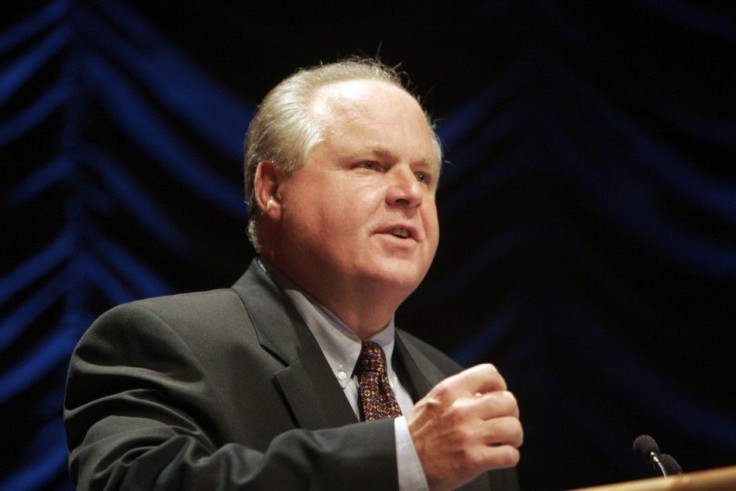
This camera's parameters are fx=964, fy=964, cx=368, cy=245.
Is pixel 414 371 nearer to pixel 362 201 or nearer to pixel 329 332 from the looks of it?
pixel 329 332

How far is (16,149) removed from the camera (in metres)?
2.48

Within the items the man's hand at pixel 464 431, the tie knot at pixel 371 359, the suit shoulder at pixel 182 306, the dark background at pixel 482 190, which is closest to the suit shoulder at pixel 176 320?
the suit shoulder at pixel 182 306

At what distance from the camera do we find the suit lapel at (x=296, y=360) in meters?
1.79

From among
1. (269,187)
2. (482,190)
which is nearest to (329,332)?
(269,187)

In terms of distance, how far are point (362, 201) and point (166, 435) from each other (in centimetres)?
68

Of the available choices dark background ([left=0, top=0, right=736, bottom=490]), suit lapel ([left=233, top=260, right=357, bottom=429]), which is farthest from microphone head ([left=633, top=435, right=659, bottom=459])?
dark background ([left=0, top=0, right=736, bottom=490])

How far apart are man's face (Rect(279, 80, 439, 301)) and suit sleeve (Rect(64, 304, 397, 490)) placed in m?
0.39

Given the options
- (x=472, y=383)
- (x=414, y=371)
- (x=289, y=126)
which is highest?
(x=289, y=126)

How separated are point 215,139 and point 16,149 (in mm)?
538

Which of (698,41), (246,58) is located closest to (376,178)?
(246,58)

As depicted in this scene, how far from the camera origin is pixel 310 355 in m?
1.90

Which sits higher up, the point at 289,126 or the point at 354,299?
the point at 289,126

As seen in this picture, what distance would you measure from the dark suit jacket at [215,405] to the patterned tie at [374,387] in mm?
94

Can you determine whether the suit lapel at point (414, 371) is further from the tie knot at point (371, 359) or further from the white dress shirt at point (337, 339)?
the tie knot at point (371, 359)
